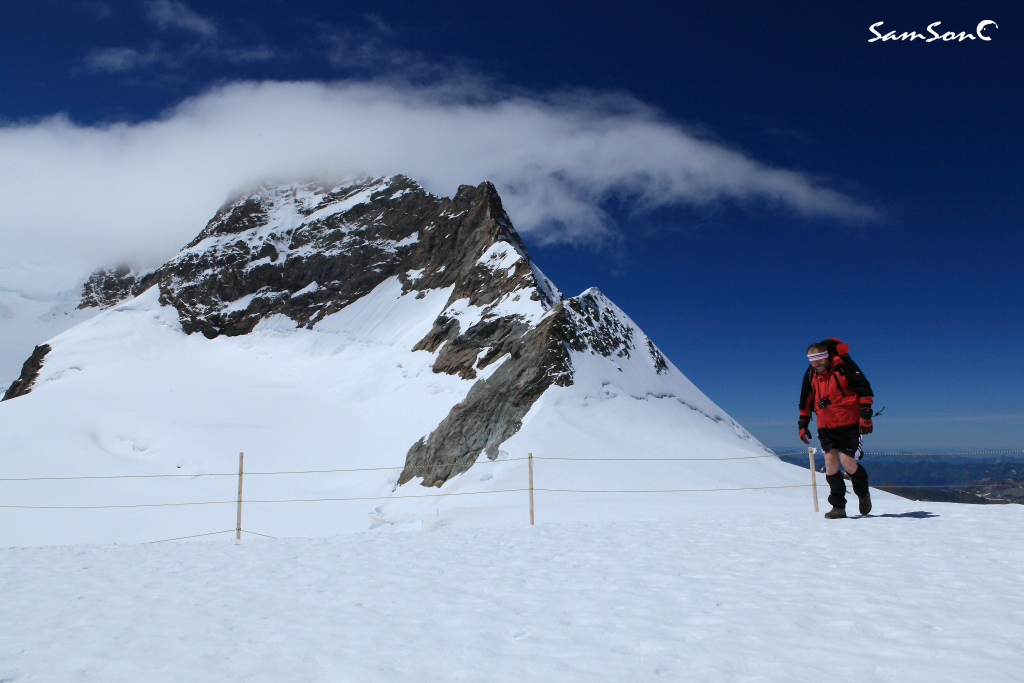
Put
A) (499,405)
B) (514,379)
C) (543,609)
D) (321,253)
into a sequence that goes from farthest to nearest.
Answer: (321,253), (514,379), (499,405), (543,609)

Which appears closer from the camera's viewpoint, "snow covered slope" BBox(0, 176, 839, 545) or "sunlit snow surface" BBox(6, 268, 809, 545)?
"sunlit snow surface" BBox(6, 268, 809, 545)

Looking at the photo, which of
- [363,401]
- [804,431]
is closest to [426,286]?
[363,401]

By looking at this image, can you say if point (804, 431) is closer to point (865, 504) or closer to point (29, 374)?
point (865, 504)

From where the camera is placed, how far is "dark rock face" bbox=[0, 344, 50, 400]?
1992 inches

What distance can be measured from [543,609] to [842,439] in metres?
5.19

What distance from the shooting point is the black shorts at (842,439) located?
7.59 metres

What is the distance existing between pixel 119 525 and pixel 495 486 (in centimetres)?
1403

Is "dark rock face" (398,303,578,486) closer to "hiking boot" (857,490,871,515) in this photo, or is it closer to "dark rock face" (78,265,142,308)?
"hiking boot" (857,490,871,515)

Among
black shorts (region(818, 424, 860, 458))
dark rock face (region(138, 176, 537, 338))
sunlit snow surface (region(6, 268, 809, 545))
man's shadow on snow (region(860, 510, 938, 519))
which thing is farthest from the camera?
dark rock face (region(138, 176, 537, 338))

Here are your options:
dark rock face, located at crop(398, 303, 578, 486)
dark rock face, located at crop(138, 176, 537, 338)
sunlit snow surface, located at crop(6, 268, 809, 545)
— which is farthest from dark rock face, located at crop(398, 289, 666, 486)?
dark rock face, located at crop(138, 176, 537, 338)

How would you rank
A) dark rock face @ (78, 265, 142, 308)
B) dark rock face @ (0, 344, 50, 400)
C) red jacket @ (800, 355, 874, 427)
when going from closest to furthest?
red jacket @ (800, 355, 874, 427)
dark rock face @ (0, 344, 50, 400)
dark rock face @ (78, 265, 142, 308)

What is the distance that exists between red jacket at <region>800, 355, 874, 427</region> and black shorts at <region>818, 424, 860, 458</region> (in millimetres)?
69

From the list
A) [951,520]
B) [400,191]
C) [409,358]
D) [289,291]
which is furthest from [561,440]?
[400,191]

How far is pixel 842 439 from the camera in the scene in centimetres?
770
